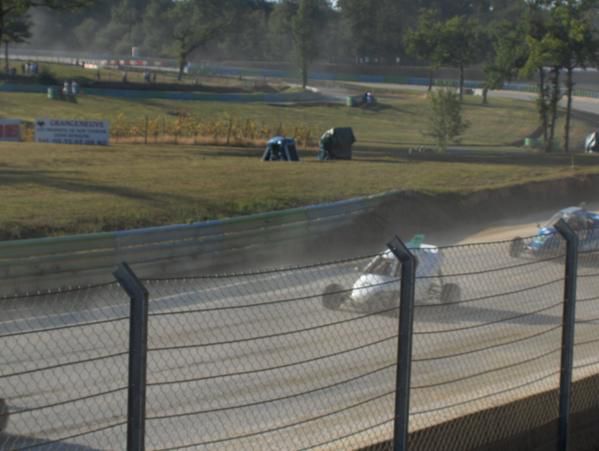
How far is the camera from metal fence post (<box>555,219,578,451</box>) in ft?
23.1

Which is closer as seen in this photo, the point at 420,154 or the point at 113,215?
the point at 113,215

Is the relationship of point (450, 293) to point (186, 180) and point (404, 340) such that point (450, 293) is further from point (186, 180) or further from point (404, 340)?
point (186, 180)

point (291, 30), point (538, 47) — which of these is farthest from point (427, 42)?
point (538, 47)

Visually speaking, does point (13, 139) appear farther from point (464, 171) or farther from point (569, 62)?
point (569, 62)

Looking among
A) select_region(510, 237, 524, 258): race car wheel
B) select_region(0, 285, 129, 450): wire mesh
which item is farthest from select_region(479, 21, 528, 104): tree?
select_region(0, 285, 129, 450): wire mesh

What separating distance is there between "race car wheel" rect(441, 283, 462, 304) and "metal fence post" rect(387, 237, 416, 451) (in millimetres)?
782

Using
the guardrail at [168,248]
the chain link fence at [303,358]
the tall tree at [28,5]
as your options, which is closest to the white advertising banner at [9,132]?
the tall tree at [28,5]

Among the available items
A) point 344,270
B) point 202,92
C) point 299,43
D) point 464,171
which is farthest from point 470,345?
point 299,43

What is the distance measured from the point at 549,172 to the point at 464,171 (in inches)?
144

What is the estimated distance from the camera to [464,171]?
36.1m

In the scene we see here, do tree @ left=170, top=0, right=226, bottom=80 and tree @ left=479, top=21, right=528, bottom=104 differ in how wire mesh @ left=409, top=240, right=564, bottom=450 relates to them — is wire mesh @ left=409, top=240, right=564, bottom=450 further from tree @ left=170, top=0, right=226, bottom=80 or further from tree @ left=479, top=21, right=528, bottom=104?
tree @ left=170, top=0, right=226, bottom=80

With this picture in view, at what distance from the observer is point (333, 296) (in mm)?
6055

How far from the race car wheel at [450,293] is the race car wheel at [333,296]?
0.83 m

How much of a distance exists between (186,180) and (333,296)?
2304 centimetres
